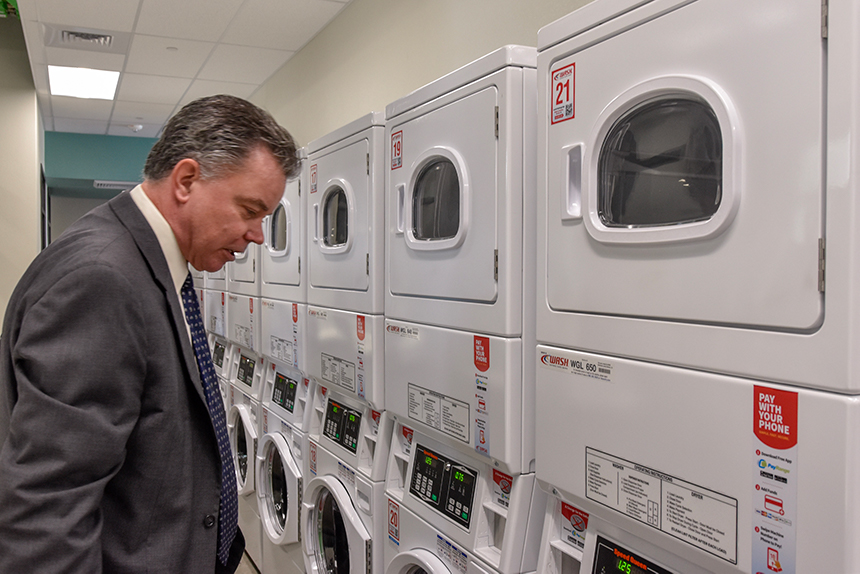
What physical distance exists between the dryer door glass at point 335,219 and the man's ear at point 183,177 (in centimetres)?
108

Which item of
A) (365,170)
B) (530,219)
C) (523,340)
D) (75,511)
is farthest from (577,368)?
(365,170)

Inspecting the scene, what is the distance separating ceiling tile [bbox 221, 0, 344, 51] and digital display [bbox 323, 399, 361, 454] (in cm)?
238

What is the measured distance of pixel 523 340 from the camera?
1.50 m

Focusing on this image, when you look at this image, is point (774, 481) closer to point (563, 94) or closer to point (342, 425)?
point (563, 94)

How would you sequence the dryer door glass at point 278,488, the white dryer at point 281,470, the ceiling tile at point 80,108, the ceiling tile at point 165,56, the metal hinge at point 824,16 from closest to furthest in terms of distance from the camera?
the metal hinge at point 824,16 → the white dryer at point 281,470 → the dryer door glass at point 278,488 → the ceiling tile at point 165,56 → the ceiling tile at point 80,108

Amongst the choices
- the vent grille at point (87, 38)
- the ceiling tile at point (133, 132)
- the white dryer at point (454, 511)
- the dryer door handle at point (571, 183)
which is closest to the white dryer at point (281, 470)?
the white dryer at point (454, 511)

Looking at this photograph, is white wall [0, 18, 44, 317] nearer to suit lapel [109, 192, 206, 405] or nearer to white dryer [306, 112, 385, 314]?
white dryer [306, 112, 385, 314]

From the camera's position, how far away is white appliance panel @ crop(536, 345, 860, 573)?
2.92 ft

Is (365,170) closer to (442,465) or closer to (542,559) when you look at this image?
(442,465)

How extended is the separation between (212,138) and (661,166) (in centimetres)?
84

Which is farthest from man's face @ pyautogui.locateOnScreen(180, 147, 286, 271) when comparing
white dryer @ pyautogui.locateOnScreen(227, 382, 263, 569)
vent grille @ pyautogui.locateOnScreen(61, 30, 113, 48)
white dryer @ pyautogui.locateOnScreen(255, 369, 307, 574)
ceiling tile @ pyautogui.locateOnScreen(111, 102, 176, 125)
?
ceiling tile @ pyautogui.locateOnScreen(111, 102, 176, 125)

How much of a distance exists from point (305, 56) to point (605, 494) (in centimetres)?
406

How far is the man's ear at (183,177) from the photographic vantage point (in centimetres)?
127

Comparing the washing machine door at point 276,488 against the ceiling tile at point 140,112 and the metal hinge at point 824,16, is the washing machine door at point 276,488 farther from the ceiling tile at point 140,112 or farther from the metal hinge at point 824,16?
the ceiling tile at point 140,112
